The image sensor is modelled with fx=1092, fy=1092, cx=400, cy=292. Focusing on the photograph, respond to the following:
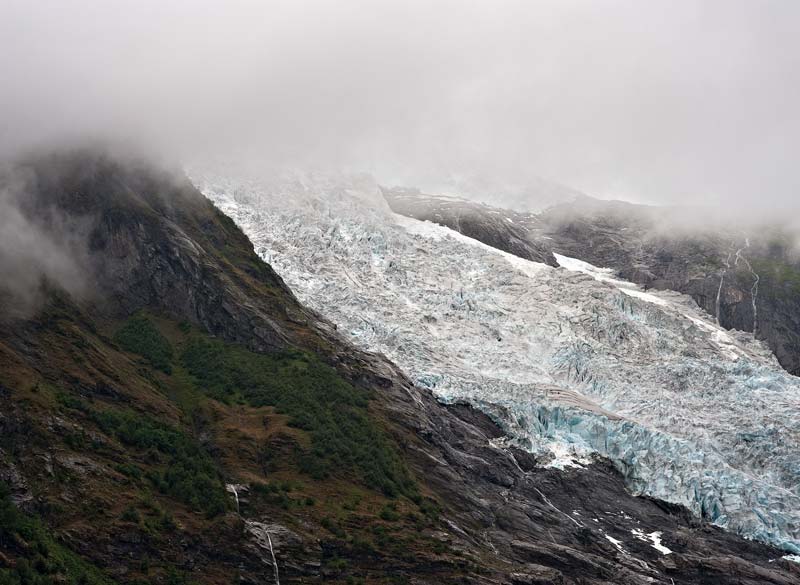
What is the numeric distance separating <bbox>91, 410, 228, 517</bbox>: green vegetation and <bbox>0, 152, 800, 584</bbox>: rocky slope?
208 mm

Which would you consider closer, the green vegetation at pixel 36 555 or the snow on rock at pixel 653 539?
the green vegetation at pixel 36 555

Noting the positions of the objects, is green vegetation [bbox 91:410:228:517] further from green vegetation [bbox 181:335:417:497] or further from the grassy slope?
green vegetation [bbox 181:335:417:497]

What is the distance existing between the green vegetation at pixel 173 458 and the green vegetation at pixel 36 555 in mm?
14470

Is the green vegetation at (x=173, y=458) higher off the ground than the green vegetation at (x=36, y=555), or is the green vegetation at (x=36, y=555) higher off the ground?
the green vegetation at (x=173, y=458)

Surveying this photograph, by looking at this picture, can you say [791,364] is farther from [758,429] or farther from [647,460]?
[647,460]

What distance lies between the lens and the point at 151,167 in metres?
160

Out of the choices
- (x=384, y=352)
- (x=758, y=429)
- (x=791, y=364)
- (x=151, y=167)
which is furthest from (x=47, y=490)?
(x=791, y=364)

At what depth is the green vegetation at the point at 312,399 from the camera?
392 ft

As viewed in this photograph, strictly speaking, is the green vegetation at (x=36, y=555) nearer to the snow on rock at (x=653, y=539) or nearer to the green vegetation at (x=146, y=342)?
the green vegetation at (x=146, y=342)

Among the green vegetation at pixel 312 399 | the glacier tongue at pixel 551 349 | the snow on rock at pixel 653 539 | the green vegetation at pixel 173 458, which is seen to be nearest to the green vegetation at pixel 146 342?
the green vegetation at pixel 312 399

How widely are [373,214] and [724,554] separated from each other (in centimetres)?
8361

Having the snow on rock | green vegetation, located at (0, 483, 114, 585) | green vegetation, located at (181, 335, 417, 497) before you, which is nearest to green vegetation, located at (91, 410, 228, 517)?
green vegetation, located at (181, 335, 417, 497)

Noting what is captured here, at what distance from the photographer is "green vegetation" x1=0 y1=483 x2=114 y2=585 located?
3223 inches

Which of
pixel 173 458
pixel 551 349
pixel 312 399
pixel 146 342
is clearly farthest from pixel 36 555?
pixel 551 349
